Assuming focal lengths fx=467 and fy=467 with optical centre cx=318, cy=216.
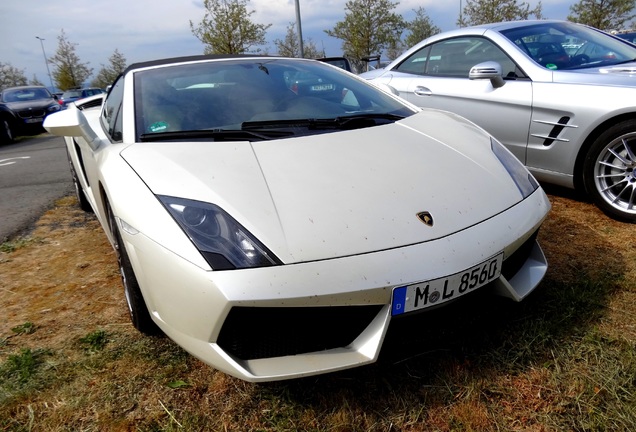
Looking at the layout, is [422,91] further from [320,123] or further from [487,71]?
[320,123]

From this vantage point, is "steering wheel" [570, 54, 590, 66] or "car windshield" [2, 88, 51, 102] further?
"car windshield" [2, 88, 51, 102]

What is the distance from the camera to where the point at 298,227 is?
146 cm

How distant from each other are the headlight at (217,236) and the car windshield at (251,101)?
20.5 inches

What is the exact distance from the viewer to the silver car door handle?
160 inches

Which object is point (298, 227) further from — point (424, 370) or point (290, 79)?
point (290, 79)

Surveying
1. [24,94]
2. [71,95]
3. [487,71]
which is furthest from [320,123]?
[71,95]

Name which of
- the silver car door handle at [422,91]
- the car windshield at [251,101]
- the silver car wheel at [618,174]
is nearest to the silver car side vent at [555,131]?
the silver car wheel at [618,174]

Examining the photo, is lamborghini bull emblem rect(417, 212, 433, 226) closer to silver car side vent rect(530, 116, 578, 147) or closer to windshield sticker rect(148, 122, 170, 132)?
windshield sticker rect(148, 122, 170, 132)

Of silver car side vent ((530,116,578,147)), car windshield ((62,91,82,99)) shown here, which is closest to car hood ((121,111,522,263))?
silver car side vent ((530,116,578,147))

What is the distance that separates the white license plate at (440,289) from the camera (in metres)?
1.41

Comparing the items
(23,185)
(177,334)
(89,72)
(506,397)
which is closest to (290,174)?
(177,334)

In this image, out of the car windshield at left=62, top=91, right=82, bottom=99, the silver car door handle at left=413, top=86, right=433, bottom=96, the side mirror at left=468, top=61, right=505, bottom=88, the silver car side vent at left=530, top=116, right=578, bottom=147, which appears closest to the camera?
the silver car side vent at left=530, top=116, right=578, bottom=147

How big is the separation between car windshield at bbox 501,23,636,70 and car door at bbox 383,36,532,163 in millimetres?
200

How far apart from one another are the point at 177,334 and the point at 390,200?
0.83m
